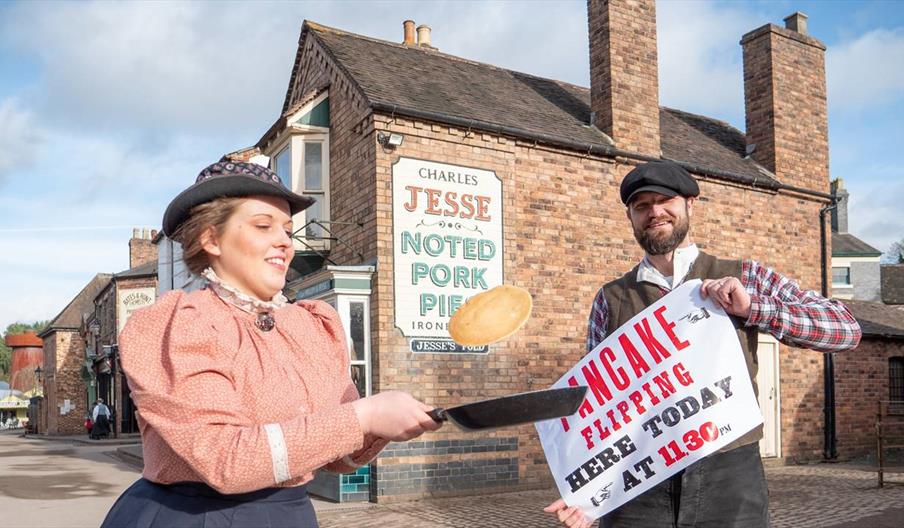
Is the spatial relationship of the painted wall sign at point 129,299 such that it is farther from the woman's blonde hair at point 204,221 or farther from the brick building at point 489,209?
the woman's blonde hair at point 204,221

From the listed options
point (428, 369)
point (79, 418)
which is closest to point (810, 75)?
point (428, 369)

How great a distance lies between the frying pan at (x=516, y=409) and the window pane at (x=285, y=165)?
445 inches

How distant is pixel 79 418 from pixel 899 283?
43745mm

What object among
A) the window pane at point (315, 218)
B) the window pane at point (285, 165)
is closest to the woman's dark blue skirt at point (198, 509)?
the window pane at point (315, 218)

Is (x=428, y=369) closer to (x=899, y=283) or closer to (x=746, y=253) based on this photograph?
(x=746, y=253)

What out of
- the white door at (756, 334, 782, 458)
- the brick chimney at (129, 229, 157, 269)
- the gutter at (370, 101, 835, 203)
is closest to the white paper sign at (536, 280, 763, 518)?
the gutter at (370, 101, 835, 203)

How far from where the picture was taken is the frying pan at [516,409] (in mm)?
1681

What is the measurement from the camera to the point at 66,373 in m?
40.3

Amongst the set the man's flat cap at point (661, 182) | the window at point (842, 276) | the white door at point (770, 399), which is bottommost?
the white door at point (770, 399)

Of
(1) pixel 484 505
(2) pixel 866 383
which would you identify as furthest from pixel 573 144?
(2) pixel 866 383

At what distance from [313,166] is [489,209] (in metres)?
3.15

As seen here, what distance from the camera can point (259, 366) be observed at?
1886mm

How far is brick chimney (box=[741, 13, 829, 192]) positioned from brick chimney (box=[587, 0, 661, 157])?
333 centimetres

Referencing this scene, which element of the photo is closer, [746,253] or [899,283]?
[746,253]
